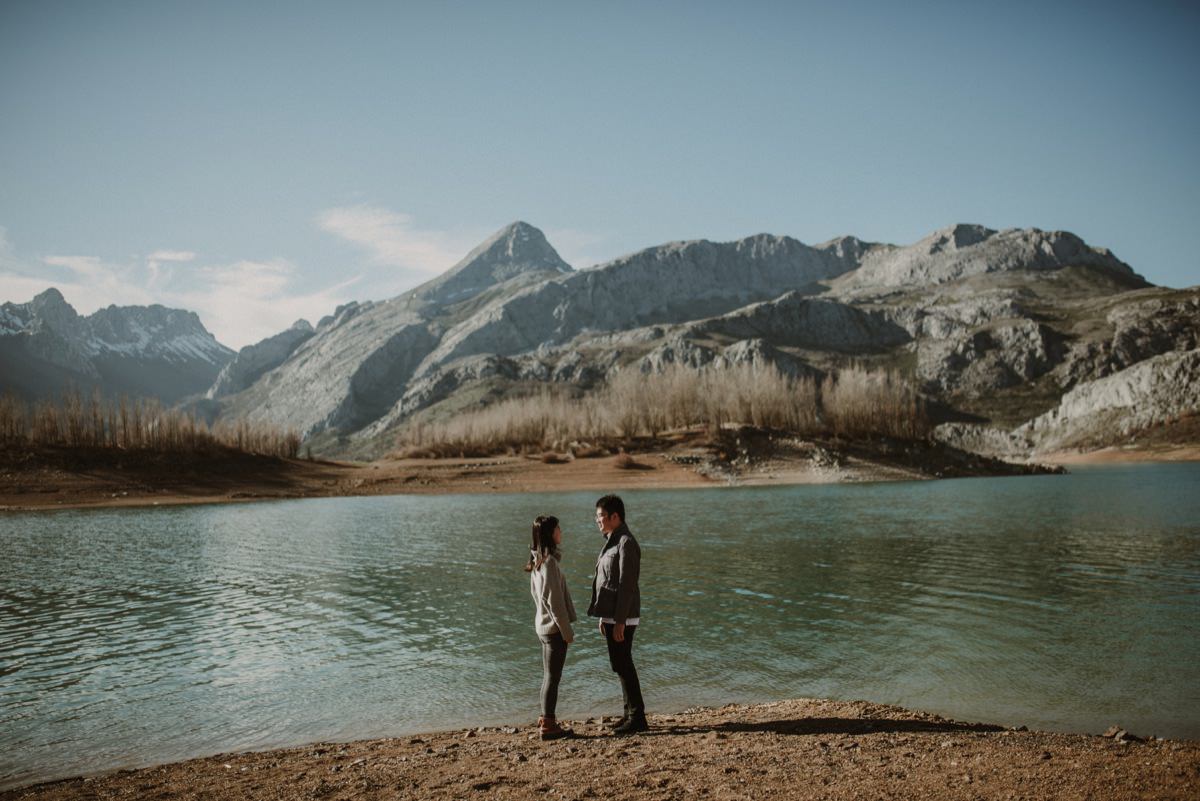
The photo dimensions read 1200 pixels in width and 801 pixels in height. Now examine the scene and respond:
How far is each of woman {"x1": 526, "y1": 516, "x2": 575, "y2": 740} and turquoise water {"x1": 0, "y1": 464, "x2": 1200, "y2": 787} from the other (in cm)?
170

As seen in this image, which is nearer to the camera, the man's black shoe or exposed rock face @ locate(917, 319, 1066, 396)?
the man's black shoe

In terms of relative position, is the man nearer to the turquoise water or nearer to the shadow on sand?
the shadow on sand

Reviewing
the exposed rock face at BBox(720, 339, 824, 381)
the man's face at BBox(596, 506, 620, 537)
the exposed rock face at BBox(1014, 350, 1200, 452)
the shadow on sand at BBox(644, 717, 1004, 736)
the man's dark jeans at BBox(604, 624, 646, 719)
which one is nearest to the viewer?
the shadow on sand at BBox(644, 717, 1004, 736)

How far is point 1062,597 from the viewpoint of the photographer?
16.2 metres

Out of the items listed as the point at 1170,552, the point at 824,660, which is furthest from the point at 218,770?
the point at 1170,552

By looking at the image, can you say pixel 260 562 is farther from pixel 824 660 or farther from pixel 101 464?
pixel 101 464

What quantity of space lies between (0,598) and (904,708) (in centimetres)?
2210

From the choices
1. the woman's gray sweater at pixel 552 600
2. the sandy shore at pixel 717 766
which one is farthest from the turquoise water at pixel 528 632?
the woman's gray sweater at pixel 552 600

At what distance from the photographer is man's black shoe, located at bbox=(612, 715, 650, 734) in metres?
8.20

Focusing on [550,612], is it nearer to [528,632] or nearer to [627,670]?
[627,670]

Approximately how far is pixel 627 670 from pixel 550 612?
117 cm

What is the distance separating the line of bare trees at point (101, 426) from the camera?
5856 cm

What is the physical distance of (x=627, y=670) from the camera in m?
8.26

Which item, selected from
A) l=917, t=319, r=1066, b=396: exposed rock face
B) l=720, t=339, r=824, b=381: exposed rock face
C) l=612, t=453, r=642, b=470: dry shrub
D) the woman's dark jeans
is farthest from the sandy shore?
l=917, t=319, r=1066, b=396: exposed rock face
